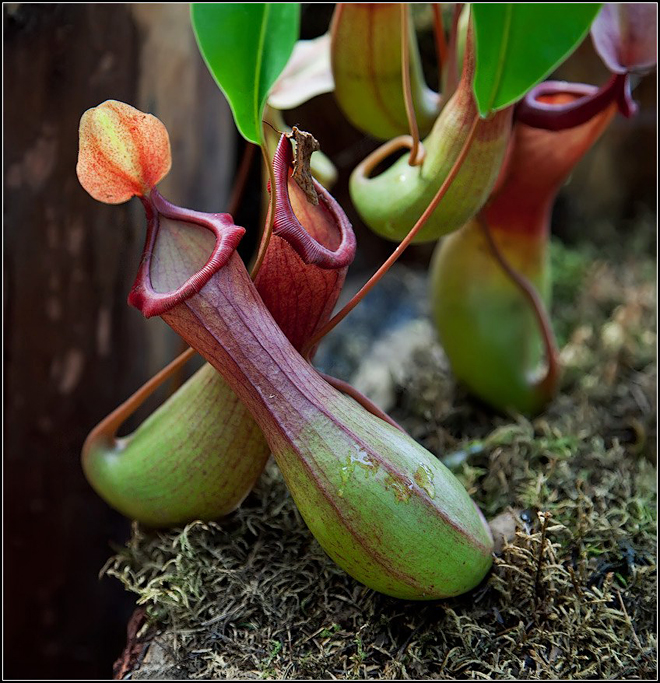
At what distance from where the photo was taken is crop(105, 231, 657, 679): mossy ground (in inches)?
28.0

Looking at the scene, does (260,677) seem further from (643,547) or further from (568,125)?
(568,125)

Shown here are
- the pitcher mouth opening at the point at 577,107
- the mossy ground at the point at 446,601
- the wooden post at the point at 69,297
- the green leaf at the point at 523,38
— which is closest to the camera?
the green leaf at the point at 523,38

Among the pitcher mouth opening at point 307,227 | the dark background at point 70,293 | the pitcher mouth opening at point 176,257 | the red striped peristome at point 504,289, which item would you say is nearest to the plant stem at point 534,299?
the red striped peristome at point 504,289

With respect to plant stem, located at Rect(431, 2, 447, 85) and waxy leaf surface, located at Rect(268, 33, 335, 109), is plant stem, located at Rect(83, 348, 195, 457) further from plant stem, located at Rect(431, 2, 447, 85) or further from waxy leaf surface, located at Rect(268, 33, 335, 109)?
plant stem, located at Rect(431, 2, 447, 85)

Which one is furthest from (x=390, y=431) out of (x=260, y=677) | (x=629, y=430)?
(x=629, y=430)

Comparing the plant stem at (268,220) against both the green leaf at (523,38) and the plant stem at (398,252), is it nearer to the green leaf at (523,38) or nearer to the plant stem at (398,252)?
the plant stem at (398,252)

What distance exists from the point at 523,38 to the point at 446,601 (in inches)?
22.7

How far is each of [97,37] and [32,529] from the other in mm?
853

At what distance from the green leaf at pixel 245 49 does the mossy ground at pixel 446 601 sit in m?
0.47

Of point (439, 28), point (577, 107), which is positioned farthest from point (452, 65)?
point (577, 107)

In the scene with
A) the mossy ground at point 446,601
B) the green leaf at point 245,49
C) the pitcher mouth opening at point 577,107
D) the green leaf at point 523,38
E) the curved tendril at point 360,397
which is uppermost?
the green leaf at point 245,49

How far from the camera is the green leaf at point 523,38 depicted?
0.59 meters

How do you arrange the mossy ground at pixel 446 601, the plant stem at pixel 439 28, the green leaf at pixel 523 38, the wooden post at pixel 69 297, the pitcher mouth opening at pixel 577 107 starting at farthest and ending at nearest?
1. the wooden post at pixel 69 297
2. the plant stem at pixel 439 28
3. the pitcher mouth opening at pixel 577 107
4. the mossy ground at pixel 446 601
5. the green leaf at pixel 523 38

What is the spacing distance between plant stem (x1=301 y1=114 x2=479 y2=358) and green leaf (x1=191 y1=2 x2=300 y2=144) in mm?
173
